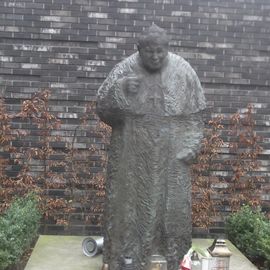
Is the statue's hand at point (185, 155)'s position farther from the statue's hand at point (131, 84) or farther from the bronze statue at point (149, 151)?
the statue's hand at point (131, 84)

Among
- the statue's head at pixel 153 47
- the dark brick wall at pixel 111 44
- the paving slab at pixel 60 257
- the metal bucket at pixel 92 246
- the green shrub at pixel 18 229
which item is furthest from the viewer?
the dark brick wall at pixel 111 44

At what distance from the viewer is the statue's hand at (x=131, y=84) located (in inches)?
175

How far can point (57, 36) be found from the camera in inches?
300

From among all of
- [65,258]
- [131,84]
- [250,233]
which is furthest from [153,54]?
[250,233]

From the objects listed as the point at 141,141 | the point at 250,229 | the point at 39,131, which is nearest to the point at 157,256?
the point at 141,141

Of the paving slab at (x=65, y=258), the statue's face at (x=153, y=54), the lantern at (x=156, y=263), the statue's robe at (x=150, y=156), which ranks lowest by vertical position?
the paving slab at (x=65, y=258)

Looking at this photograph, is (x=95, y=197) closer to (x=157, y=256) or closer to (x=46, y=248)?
(x=46, y=248)

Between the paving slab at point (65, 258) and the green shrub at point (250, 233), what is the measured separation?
538mm

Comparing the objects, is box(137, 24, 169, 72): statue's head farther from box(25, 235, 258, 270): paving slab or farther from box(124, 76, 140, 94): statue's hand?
box(25, 235, 258, 270): paving slab

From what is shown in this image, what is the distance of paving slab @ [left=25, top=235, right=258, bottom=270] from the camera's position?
4.84 meters

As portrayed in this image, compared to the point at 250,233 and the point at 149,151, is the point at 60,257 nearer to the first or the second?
the point at 149,151

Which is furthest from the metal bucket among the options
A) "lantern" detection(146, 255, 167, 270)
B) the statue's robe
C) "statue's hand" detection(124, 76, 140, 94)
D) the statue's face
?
the statue's face

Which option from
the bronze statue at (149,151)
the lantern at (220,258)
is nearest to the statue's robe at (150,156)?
the bronze statue at (149,151)

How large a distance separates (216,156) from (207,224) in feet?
3.07
